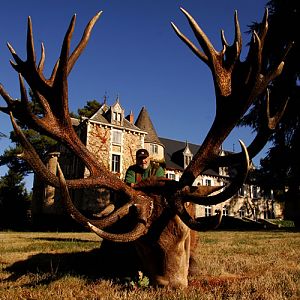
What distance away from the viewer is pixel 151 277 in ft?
12.8

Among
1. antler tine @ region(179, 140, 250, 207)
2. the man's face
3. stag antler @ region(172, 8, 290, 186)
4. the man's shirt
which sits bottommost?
antler tine @ region(179, 140, 250, 207)

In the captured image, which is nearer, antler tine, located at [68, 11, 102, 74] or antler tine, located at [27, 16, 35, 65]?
antler tine, located at [27, 16, 35, 65]

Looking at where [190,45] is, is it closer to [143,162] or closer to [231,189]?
[143,162]

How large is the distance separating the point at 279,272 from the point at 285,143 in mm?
16207

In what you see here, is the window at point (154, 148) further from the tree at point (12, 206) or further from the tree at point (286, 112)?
the tree at point (286, 112)

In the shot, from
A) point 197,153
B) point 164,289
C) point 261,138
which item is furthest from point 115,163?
point 261,138

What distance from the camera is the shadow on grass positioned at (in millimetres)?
4789

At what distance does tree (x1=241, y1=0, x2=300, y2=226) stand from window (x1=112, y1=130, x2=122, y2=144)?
1580 centimetres

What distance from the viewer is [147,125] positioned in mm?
41781

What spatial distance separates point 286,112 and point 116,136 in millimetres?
18169

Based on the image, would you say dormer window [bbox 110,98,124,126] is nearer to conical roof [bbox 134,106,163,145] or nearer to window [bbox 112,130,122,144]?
window [bbox 112,130,122,144]

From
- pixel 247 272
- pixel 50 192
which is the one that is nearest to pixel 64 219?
pixel 50 192

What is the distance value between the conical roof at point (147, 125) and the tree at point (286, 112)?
2026 centimetres

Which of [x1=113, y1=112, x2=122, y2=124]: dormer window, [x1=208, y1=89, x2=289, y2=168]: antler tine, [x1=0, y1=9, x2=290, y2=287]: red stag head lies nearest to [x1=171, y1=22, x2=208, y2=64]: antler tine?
[x1=0, y1=9, x2=290, y2=287]: red stag head
